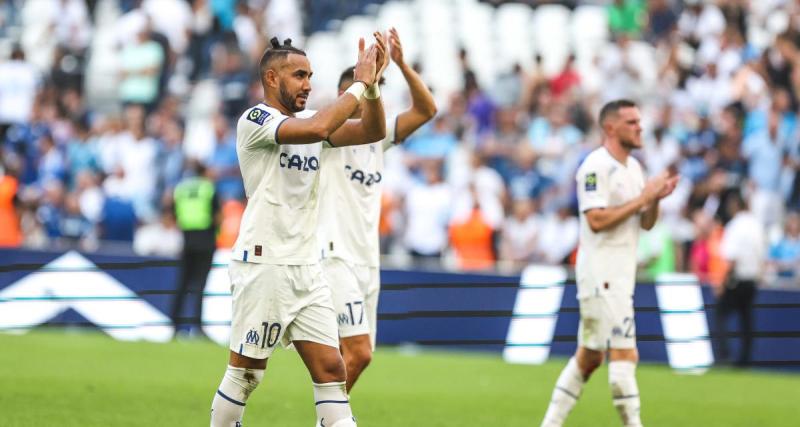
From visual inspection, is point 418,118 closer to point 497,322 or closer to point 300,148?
point 300,148

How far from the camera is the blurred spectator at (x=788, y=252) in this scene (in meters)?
19.5

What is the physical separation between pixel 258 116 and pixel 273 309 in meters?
1.19

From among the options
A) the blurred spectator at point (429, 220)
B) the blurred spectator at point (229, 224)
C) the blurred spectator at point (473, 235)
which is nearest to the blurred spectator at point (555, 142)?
the blurred spectator at point (473, 235)

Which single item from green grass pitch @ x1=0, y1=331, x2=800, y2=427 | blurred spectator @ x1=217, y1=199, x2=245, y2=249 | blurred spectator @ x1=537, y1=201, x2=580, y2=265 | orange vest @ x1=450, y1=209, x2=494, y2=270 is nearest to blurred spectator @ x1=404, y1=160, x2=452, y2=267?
orange vest @ x1=450, y1=209, x2=494, y2=270

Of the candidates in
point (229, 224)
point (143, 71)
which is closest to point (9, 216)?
point (229, 224)

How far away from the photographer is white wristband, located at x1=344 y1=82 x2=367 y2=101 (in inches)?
332

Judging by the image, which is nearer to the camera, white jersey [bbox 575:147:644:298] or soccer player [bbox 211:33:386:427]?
soccer player [bbox 211:33:386:427]

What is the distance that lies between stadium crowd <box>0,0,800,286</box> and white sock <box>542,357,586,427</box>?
840 centimetres

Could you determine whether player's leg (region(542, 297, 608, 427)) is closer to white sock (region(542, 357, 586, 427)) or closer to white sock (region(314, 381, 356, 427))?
white sock (region(542, 357, 586, 427))

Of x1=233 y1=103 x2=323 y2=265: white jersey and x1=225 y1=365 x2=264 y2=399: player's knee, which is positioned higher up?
x1=233 y1=103 x2=323 y2=265: white jersey

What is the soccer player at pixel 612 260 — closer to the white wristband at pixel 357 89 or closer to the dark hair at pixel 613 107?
the dark hair at pixel 613 107

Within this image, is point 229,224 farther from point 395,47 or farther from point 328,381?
point 328,381

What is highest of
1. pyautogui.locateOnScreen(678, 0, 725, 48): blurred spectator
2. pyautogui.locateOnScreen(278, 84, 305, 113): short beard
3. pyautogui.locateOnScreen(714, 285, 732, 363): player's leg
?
pyautogui.locateOnScreen(678, 0, 725, 48): blurred spectator

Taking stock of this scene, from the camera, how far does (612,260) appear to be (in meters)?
10.9
